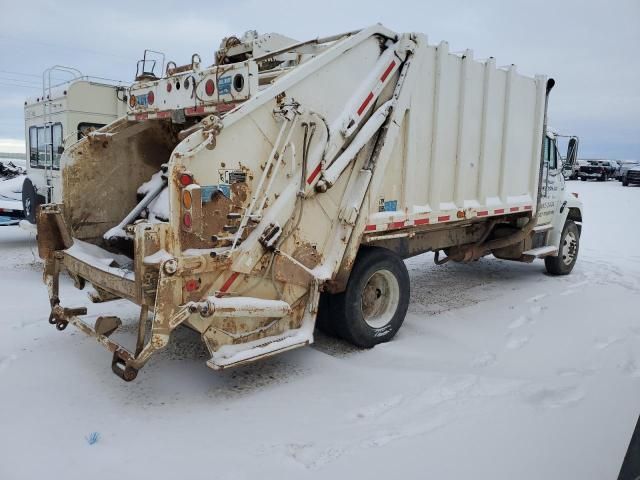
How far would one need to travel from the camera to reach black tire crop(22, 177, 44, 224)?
9.23 metres

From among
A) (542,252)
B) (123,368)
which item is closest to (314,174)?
(123,368)

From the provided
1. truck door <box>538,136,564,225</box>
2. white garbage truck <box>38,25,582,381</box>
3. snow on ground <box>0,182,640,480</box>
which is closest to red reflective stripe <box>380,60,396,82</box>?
white garbage truck <box>38,25,582,381</box>

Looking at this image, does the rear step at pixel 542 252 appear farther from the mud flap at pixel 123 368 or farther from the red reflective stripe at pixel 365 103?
the mud flap at pixel 123 368

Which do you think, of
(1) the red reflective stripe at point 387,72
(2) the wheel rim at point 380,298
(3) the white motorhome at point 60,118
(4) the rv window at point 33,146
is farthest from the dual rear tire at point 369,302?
(4) the rv window at point 33,146

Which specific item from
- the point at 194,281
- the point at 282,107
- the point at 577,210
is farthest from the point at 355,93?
the point at 577,210

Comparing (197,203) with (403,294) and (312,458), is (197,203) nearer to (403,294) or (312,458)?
(312,458)

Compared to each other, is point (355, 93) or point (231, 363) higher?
point (355, 93)

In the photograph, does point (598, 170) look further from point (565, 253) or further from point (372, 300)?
point (372, 300)

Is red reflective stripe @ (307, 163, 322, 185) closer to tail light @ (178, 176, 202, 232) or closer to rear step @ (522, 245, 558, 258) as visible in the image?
tail light @ (178, 176, 202, 232)

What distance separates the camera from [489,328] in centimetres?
564

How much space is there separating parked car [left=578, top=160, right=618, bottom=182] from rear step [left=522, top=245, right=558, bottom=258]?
1045 inches

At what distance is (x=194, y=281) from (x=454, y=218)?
125 inches

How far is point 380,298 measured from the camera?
17.3ft

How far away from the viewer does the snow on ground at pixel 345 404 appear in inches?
120
